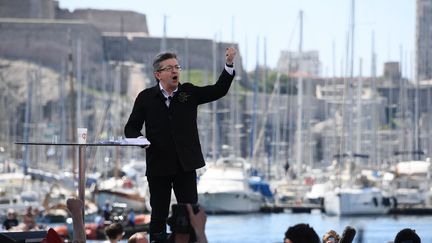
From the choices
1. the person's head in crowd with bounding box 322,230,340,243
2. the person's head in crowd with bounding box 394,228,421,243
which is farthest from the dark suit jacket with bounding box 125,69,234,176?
the person's head in crowd with bounding box 394,228,421,243

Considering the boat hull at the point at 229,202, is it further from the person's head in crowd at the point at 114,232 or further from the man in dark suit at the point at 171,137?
the man in dark suit at the point at 171,137

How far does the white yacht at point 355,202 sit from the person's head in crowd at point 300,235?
39716 millimetres

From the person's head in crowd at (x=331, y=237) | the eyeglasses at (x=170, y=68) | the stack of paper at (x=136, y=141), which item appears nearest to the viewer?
the stack of paper at (x=136, y=141)

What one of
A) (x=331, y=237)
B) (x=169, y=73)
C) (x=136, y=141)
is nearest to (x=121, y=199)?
(x=331, y=237)

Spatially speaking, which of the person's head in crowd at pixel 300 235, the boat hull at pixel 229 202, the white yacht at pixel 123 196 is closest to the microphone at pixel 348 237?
the person's head in crowd at pixel 300 235

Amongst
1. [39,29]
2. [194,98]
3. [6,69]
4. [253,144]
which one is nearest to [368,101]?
[253,144]

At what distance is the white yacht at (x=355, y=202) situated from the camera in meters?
46.2

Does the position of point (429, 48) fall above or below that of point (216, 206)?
above

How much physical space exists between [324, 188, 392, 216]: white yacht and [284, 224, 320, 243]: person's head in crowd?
39.7 metres

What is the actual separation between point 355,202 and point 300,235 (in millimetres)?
40514

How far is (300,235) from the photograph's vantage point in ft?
20.4

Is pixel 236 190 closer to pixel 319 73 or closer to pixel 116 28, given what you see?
pixel 319 73

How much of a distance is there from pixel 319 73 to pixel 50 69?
35.5m

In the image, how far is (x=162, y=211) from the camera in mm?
7973
